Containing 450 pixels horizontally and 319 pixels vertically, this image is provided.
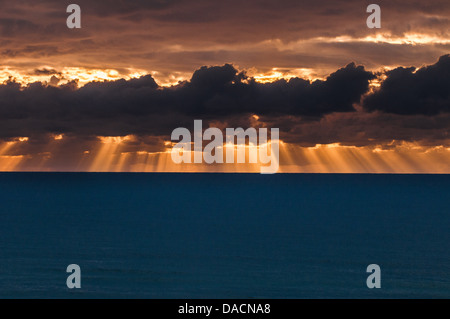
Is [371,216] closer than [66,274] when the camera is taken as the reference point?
No

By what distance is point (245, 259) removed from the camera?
50.0 m

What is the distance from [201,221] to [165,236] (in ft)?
63.9

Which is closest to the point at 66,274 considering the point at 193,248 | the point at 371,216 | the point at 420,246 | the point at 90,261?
the point at 90,261
